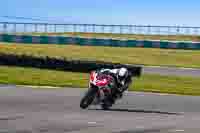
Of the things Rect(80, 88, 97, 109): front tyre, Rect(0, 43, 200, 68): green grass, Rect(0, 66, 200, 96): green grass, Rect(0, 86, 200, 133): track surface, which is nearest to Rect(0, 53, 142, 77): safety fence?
Rect(0, 66, 200, 96): green grass

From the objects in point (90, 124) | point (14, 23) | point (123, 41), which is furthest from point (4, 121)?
point (14, 23)

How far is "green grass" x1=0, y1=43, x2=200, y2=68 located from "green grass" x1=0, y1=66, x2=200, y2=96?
14.8 metres

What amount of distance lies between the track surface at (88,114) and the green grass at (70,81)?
2225 millimetres

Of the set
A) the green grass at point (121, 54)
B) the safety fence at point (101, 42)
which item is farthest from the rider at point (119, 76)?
the safety fence at point (101, 42)

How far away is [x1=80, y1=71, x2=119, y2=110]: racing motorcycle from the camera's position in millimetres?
13656

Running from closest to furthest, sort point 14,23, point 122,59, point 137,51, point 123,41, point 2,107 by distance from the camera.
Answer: point 2,107, point 122,59, point 137,51, point 123,41, point 14,23

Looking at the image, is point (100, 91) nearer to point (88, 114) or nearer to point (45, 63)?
point (88, 114)

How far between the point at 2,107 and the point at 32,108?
70cm

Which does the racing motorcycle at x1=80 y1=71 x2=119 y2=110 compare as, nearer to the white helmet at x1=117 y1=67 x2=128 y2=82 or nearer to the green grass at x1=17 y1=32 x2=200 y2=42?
the white helmet at x1=117 y1=67 x2=128 y2=82

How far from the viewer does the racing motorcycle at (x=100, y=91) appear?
1366 cm

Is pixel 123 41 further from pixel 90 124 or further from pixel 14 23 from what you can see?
pixel 90 124

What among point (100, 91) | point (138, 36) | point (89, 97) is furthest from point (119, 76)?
point (138, 36)

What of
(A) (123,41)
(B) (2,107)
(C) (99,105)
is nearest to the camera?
(B) (2,107)

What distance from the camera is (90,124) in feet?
37.0
